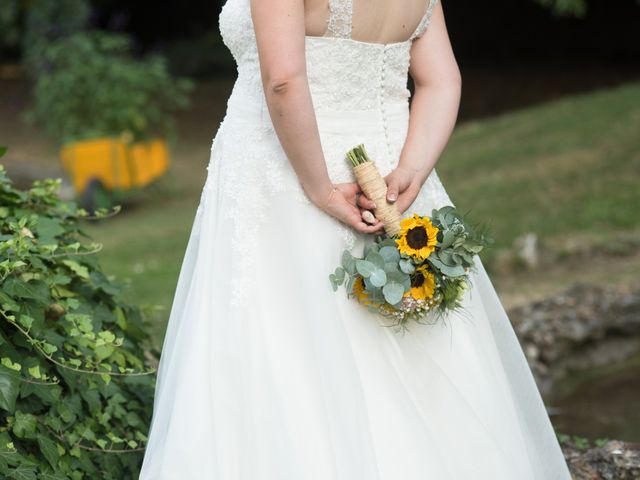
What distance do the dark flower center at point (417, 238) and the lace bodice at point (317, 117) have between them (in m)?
0.20

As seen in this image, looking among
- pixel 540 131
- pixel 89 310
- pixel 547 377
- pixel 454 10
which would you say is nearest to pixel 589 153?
pixel 540 131

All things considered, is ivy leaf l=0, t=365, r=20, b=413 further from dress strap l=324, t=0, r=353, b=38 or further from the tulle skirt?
dress strap l=324, t=0, r=353, b=38

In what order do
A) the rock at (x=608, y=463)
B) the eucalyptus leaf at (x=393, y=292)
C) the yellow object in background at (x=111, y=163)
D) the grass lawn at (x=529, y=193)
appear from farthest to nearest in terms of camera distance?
the yellow object in background at (x=111, y=163)
the grass lawn at (x=529, y=193)
the rock at (x=608, y=463)
the eucalyptus leaf at (x=393, y=292)

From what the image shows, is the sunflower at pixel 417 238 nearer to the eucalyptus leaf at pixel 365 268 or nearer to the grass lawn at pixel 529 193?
the eucalyptus leaf at pixel 365 268

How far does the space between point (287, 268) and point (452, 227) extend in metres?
0.43

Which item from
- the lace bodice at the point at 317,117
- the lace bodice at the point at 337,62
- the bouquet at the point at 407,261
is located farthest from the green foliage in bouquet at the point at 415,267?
the lace bodice at the point at 337,62

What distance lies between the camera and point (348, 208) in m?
2.71

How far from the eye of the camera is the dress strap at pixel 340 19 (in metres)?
2.63

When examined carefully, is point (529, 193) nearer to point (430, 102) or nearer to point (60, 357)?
point (430, 102)

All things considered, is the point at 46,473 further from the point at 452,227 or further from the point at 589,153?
the point at 589,153

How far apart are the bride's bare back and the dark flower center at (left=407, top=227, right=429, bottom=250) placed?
0.53 m

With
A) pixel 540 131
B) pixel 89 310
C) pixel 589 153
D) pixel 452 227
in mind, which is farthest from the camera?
pixel 540 131

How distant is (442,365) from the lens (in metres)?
2.87

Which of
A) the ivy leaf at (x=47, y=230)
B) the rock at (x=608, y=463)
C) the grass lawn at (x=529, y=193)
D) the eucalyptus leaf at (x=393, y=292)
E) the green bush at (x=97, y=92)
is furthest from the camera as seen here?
the green bush at (x=97, y=92)
